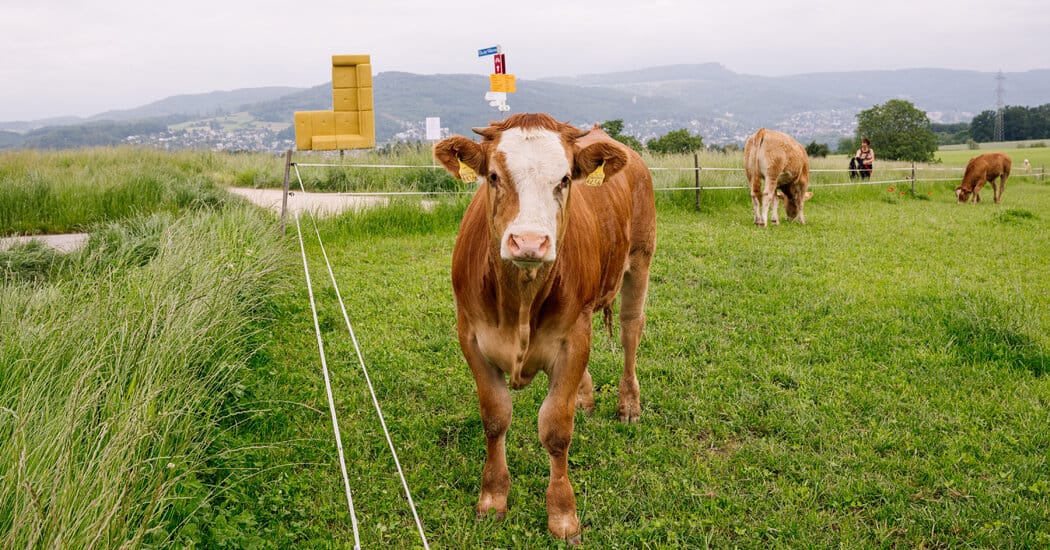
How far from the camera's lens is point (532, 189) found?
Result: 104 inches

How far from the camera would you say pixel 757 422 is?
14.1ft

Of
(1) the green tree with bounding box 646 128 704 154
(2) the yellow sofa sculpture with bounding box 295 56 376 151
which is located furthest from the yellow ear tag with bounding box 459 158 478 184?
(1) the green tree with bounding box 646 128 704 154

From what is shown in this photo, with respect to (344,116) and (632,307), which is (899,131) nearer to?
(344,116)

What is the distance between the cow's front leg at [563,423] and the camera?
10.4 feet

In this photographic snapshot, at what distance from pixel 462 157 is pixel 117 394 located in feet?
6.59

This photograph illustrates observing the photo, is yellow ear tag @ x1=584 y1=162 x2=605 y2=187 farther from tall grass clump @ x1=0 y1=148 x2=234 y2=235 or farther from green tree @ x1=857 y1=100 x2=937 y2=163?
green tree @ x1=857 y1=100 x2=937 y2=163

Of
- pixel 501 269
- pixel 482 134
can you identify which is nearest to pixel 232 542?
pixel 501 269

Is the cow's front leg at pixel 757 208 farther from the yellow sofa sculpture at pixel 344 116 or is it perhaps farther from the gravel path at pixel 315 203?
the yellow sofa sculpture at pixel 344 116

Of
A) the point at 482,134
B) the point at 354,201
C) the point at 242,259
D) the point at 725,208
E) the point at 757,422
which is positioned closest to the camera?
the point at 482,134

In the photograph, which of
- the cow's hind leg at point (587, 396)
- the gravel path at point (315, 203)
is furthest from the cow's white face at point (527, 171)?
the gravel path at point (315, 203)

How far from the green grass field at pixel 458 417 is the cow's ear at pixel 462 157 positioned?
1.55 m

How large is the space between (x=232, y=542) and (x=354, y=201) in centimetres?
832

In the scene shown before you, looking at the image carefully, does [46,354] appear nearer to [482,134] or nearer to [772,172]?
[482,134]

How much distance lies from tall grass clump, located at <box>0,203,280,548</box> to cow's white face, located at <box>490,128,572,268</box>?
1.54 metres
